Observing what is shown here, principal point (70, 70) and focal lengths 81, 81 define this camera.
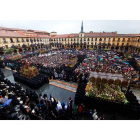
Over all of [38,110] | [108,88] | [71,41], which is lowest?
[38,110]

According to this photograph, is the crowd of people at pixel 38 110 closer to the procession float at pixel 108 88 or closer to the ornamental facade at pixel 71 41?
the procession float at pixel 108 88

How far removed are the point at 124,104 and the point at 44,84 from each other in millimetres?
10008

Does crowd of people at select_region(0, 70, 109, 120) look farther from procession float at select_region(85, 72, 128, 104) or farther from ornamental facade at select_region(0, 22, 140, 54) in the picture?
ornamental facade at select_region(0, 22, 140, 54)

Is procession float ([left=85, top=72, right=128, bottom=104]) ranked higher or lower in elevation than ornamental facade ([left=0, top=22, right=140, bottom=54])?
lower

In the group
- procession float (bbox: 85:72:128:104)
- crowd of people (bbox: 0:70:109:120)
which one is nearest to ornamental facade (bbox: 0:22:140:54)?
crowd of people (bbox: 0:70:109:120)

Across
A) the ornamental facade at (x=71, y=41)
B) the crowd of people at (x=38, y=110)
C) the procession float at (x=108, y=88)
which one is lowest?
the crowd of people at (x=38, y=110)

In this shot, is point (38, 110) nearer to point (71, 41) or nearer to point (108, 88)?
point (108, 88)

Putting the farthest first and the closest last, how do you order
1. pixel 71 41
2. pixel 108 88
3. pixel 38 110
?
pixel 71 41
pixel 108 88
pixel 38 110

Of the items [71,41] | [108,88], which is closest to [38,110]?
[108,88]

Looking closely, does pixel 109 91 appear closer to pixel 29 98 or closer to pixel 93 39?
pixel 29 98

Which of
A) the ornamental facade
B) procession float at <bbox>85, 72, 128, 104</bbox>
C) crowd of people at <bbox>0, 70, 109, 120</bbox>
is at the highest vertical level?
the ornamental facade

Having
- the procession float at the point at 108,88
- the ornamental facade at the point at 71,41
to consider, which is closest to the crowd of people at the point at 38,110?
A: the procession float at the point at 108,88

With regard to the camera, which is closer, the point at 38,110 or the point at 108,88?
the point at 38,110

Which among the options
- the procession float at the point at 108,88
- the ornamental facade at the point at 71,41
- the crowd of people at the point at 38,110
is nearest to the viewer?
the crowd of people at the point at 38,110
